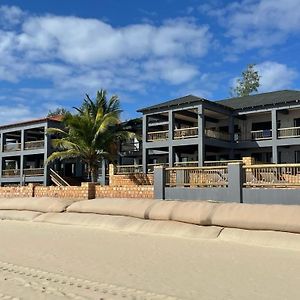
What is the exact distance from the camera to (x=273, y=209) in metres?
14.1

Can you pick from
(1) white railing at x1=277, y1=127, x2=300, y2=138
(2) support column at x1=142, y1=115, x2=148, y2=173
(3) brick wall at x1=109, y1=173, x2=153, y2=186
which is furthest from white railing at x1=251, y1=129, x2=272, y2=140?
(3) brick wall at x1=109, y1=173, x2=153, y2=186

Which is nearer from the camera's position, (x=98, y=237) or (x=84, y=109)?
(x=98, y=237)

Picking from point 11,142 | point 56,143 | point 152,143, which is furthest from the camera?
point 11,142

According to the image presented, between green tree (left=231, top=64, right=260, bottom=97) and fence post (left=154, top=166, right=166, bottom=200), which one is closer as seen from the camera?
fence post (left=154, top=166, right=166, bottom=200)

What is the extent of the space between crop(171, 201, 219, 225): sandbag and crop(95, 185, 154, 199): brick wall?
4.40 metres

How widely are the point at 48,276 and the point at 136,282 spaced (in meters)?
1.82

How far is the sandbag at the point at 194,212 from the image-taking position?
1532cm

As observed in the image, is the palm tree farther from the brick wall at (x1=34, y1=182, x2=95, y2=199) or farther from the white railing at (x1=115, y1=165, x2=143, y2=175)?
the white railing at (x1=115, y1=165, x2=143, y2=175)

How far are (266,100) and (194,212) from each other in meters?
20.3

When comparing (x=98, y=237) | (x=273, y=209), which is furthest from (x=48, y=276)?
(x=273, y=209)

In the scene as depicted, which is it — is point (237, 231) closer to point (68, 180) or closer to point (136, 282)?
point (136, 282)

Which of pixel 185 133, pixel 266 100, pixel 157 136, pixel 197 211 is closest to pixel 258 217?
pixel 197 211

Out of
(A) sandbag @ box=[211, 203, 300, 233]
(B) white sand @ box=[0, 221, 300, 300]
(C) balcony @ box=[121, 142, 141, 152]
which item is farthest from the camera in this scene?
(C) balcony @ box=[121, 142, 141, 152]

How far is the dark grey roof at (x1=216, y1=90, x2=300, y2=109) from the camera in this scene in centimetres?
3206
